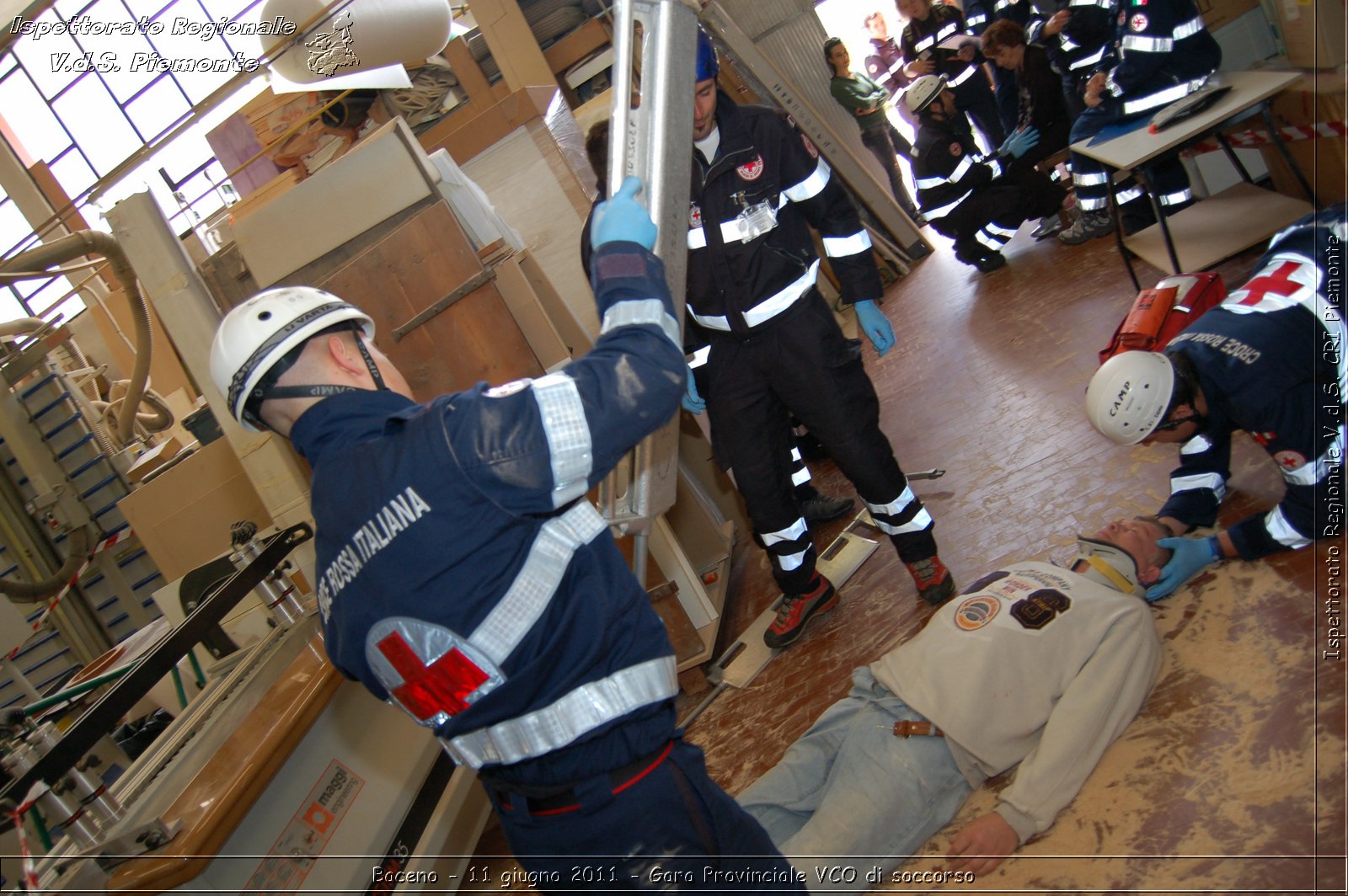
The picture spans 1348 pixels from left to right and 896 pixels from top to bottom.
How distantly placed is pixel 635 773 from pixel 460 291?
238 centimetres

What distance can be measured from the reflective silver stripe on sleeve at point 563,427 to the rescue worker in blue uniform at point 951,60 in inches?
219

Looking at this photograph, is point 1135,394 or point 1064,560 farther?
point 1064,560

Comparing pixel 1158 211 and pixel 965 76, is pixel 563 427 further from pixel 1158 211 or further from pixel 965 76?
pixel 965 76

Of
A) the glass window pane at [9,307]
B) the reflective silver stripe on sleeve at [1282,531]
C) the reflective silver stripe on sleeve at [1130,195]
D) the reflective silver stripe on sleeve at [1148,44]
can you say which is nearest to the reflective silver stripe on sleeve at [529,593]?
the reflective silver stripe on sleeve at [1282,531]

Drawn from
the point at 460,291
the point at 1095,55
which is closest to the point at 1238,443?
the point at 460,291

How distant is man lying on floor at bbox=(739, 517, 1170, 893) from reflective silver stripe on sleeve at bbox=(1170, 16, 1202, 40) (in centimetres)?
331

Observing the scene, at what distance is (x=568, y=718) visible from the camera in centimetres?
149

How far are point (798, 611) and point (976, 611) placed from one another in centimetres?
105

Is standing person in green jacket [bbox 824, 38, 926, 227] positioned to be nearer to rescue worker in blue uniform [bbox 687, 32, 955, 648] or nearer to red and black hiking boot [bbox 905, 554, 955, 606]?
rescue worker in blue uniform [bbox 687, 32, 955, 648]

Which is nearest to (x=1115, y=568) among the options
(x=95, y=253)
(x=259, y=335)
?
(x=259, y=335)

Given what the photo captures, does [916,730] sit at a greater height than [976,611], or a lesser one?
lesser

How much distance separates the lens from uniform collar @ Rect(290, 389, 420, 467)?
4.91 feet

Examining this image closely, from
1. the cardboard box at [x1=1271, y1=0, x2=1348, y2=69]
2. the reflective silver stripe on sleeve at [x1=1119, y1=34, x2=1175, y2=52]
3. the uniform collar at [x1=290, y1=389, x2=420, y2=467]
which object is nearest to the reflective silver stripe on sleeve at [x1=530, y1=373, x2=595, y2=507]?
the uniform collar at [x1=290, y1=389, x2=420, y2=467]

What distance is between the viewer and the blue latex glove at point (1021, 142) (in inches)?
224
